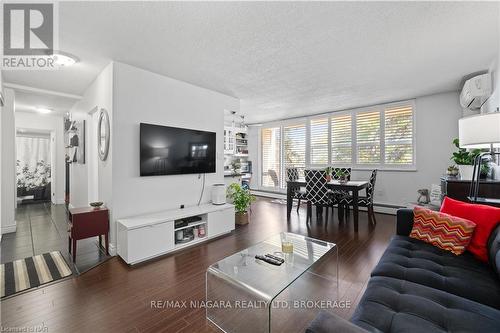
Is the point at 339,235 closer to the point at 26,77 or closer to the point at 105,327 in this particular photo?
the point at 105,327

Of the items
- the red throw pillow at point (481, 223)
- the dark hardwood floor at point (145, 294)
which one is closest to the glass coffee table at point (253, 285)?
the dark hardwood floor at point (145, 294)

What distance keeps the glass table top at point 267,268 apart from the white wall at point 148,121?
1638 mm

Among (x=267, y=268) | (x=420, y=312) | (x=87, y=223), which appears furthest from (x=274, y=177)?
(x=420, y=312)

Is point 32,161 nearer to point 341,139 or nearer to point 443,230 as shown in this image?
point 341,139

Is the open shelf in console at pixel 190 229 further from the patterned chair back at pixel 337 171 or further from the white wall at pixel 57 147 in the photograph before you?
the white wall at pixel 57 147

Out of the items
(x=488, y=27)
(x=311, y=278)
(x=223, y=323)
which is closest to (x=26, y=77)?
(x=223, y=323)

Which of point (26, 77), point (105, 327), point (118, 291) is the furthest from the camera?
point (26, 77)

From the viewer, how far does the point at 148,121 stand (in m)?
3.03

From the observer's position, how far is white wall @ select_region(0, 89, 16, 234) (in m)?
3.48

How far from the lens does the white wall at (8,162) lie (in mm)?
3479

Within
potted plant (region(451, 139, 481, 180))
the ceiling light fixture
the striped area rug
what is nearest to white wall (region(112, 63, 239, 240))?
the striped area rug

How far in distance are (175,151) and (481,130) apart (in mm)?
3372

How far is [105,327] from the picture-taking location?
158 centimetres

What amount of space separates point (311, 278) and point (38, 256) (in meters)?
3.20
